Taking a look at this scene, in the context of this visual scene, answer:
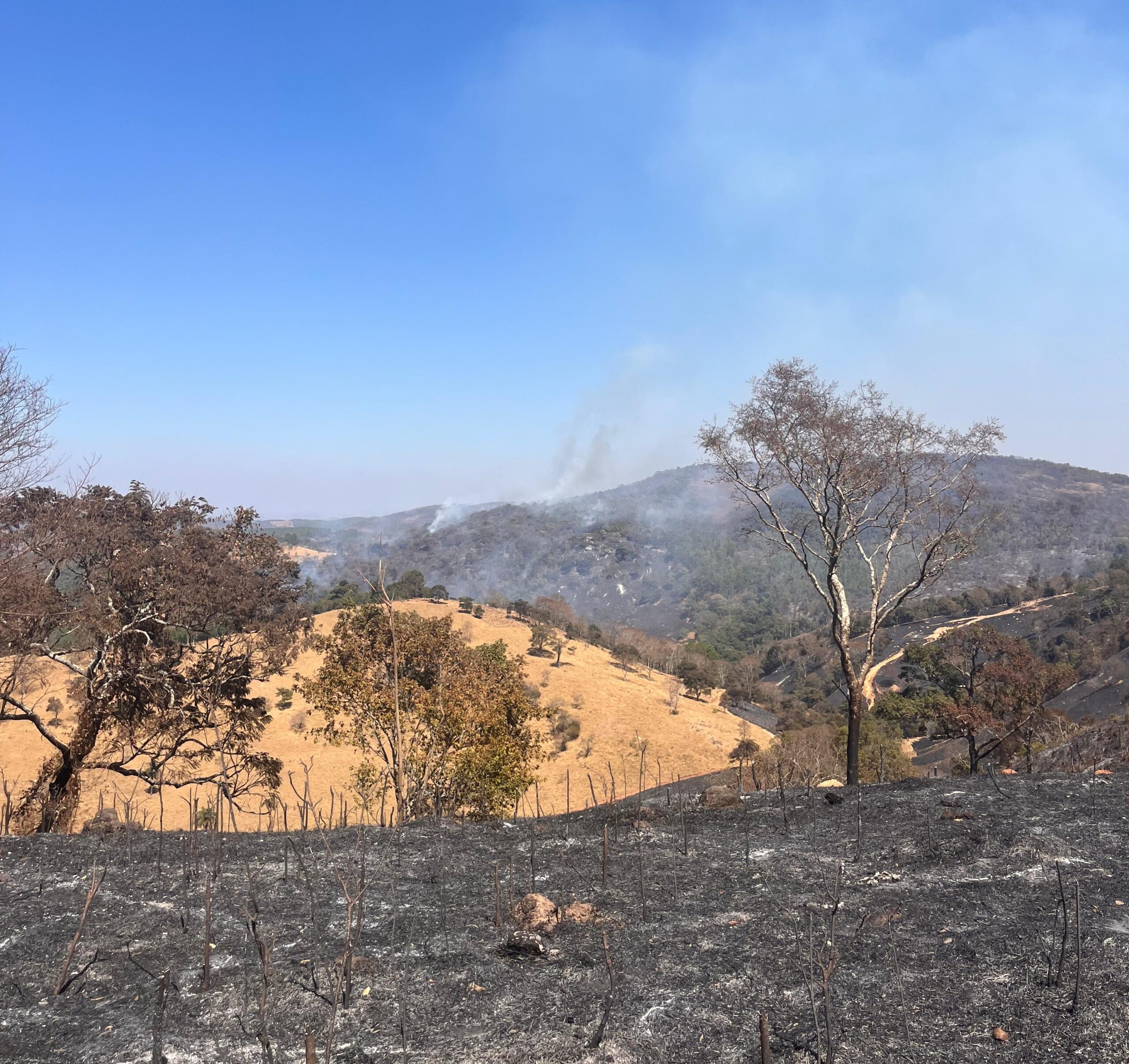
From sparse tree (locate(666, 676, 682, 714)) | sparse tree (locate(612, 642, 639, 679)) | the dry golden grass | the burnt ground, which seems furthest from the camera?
sparse tree (locate(612, 642, 639, 679))

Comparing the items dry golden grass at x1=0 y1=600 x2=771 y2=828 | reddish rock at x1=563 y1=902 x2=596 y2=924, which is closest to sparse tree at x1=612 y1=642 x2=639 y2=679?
dry golden grass at x1=0 y1=600 x2=771 y2=828

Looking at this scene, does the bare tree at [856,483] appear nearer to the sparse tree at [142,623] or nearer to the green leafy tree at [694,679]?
the sparse tree at [142,623]

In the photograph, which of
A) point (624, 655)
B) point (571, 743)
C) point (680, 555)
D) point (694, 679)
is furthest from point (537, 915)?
point (680, 555)

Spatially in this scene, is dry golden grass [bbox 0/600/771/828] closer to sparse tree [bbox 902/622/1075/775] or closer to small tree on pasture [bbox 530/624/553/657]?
small tree on pasture [bbox 530/624/553/657]

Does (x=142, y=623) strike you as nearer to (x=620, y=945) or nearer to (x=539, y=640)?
(x=620, y=945)

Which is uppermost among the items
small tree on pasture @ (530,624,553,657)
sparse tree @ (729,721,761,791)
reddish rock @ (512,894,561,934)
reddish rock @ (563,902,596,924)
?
small tree on pasture @ (530,624,553,657)

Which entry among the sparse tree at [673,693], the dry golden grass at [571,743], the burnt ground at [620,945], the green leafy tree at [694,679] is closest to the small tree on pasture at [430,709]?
the burnt ground at [620,945]

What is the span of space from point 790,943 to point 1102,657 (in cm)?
5128

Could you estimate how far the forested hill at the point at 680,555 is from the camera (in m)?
105

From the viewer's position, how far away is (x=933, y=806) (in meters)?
9.14

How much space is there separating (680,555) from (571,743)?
116575mm

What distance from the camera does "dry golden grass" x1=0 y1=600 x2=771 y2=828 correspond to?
87.1 ft

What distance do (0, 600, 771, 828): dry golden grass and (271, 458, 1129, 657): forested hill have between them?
32.4 meters

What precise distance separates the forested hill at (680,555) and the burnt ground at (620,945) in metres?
69.5
